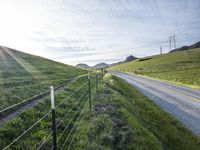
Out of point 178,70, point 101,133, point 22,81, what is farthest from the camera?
point 178,70

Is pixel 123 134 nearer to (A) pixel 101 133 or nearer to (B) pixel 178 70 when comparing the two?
(A) pixel 101 133

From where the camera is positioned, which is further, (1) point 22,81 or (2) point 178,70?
(2) point 178,70

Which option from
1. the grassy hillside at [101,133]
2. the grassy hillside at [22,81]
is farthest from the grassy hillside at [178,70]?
Result: the grassy hillside at [101,133]

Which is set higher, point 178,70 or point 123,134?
point 178,70

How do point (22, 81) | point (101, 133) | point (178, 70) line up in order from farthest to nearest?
point (178, 70) < point (22, 81) < point (101, 133)

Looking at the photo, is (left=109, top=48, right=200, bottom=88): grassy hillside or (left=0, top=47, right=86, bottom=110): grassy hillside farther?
(left=109, top=48, right=200, bottom=88): grassy hillside

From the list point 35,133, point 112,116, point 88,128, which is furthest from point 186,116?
point 35,133

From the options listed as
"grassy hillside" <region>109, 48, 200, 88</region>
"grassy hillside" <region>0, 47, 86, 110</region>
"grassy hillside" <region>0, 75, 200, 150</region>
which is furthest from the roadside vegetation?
"grassy hillside" <region>109, 48, 200, 88</region>

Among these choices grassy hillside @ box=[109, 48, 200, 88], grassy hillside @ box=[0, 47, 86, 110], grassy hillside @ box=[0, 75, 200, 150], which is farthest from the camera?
grassy hillside @ box=[109, 48, 200, 88]

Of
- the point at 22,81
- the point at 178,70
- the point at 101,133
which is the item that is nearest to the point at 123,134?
the point at 101,133

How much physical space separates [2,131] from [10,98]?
482 cm

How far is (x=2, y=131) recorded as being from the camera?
25.5ft

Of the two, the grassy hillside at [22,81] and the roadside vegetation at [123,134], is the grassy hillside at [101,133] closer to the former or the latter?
the roadside vegetation at [123,134]

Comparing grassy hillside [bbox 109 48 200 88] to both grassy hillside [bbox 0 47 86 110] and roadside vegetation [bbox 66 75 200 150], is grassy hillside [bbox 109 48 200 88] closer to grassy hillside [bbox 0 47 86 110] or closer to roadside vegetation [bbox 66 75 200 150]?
grassy hillside [bbox 0 47 86 110]
